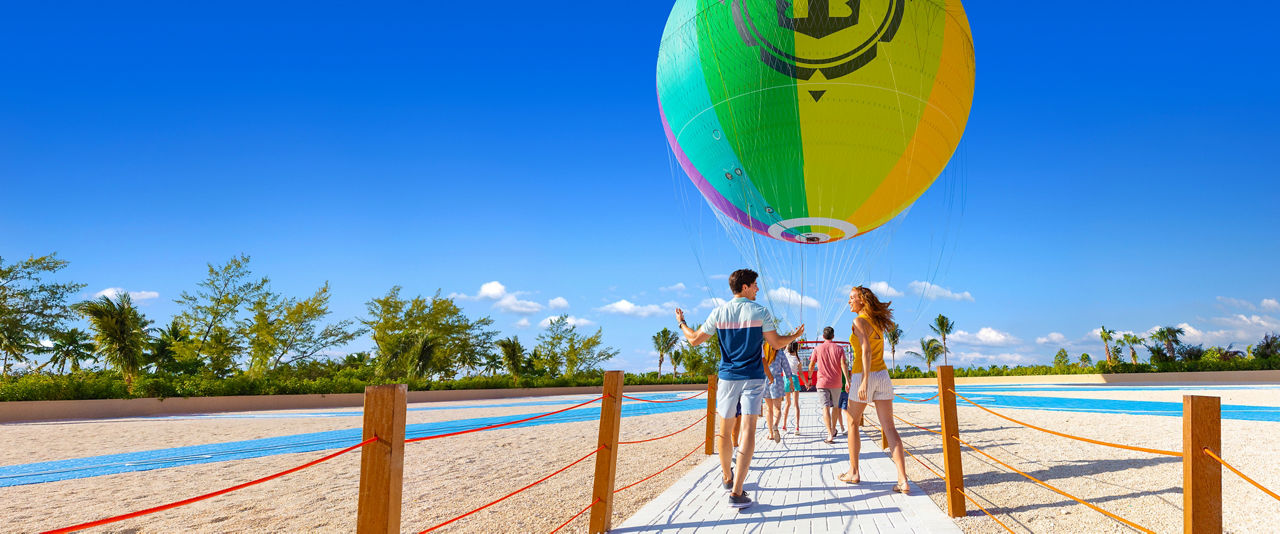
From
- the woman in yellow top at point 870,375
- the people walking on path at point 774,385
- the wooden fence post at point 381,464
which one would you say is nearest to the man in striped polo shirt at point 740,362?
the woman in yellow top at point 870,375

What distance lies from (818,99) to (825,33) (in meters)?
0.98

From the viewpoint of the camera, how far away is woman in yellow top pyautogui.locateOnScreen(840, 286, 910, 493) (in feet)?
17.5

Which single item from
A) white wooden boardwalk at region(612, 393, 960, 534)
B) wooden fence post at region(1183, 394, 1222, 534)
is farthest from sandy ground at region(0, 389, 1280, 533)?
wooden fence post at region(1183, 394, 1222, 534)

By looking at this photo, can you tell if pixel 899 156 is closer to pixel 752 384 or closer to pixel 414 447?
pixel 752 384

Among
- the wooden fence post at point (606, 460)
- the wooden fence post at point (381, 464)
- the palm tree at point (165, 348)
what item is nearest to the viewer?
the wooden fence post at point (381, 464)

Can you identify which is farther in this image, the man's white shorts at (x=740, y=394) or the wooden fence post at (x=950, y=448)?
the man's white shorts at (x=740, y=394)

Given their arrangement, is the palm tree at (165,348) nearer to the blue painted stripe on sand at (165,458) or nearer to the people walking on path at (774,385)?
the blue painted stripe on sand at (165,458)

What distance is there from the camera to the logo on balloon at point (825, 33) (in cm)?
870

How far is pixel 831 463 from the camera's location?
23.4 feet

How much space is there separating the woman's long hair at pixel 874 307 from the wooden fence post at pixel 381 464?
14.2 feet

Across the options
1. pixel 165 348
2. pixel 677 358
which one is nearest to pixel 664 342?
pixel 677 358

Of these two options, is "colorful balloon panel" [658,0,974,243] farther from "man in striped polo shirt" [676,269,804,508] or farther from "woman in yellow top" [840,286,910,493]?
"man in striped polo shirt" [676,269,804,508]

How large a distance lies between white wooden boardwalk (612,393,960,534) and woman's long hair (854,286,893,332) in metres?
1.59

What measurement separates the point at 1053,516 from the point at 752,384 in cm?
263
